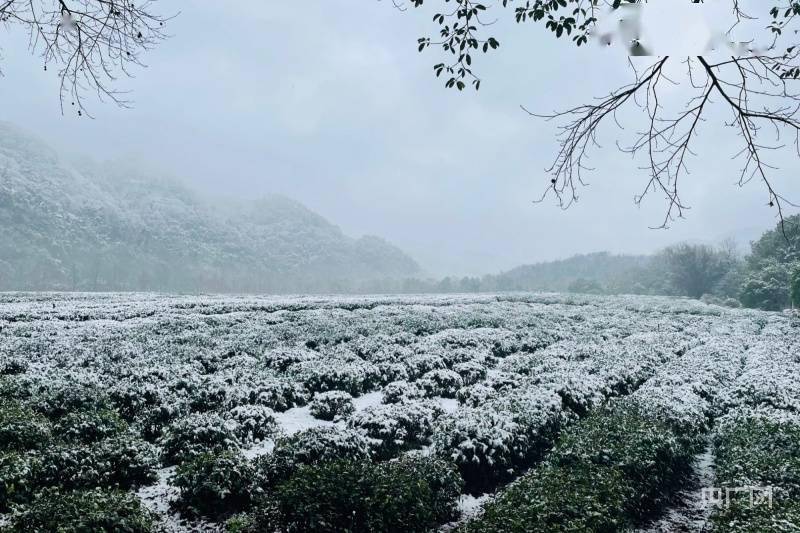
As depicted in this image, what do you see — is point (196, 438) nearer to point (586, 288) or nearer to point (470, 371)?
point (470, 371)

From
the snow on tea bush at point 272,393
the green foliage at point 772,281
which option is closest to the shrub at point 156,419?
the snow on tea bush at point 272,393

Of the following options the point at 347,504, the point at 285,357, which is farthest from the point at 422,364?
the point at 347,504

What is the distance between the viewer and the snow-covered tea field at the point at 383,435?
7082 mm

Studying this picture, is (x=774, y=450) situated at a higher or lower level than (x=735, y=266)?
lower

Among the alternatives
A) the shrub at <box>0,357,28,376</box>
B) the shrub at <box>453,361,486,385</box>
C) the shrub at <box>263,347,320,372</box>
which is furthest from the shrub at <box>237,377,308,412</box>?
the shrub at <box>0,357,28,376</box>

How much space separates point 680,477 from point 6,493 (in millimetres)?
12023

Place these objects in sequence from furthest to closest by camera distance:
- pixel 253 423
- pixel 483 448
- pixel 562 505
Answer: pixel 253 423 → pixel 483 448 → pixel 562 505

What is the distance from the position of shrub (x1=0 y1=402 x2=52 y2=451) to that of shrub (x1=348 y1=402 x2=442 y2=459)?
6151 millimetres

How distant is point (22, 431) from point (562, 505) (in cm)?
975

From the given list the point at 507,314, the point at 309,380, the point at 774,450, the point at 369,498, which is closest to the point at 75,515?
the point at 369,498

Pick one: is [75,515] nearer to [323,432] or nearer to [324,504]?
[324,504]

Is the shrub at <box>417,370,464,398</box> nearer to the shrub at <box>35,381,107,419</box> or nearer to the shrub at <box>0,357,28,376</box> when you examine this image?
the shrub at <box>35,381,107,419</box>

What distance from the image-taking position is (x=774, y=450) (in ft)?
29.9

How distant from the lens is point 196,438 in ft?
33.6
